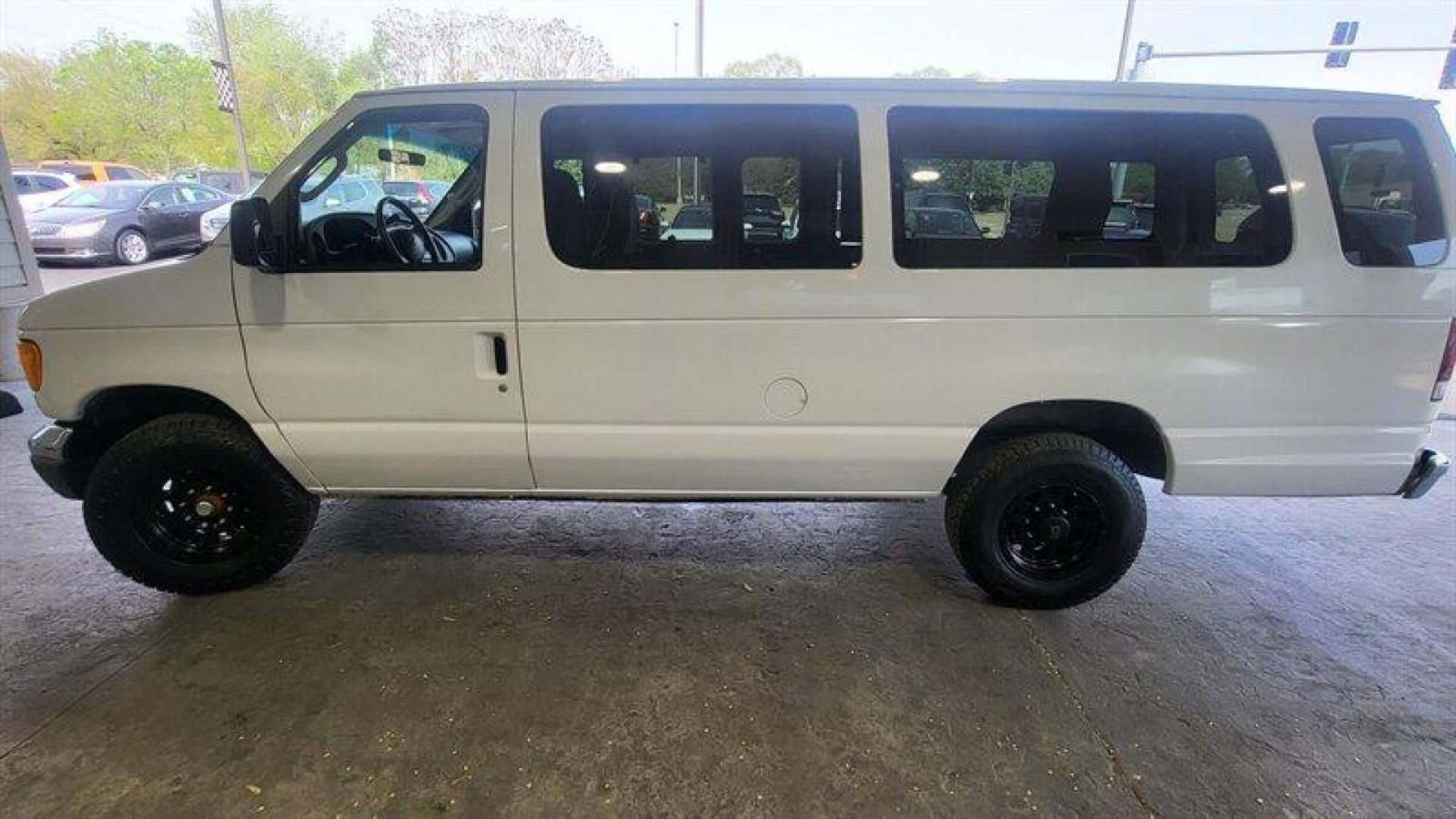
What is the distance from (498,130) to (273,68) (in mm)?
30875

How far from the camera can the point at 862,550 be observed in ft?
11.8

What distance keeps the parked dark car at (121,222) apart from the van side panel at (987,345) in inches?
475

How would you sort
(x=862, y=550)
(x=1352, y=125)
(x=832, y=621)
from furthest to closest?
(x=862, y=550)
(x=832, y=621)
(x=1352, y=125)

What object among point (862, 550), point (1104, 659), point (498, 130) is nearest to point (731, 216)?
point (498, 130)

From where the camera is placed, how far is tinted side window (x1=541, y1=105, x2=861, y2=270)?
2.66 m

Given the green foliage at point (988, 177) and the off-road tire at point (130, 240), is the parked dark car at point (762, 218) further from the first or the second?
the off-road tire at point (130, 240)

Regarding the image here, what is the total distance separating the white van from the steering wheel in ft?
0.13

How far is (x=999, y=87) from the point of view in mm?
2672

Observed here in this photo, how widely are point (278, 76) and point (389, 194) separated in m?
30.0

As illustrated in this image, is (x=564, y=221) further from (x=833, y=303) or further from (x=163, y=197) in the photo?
(x=163, y=197)

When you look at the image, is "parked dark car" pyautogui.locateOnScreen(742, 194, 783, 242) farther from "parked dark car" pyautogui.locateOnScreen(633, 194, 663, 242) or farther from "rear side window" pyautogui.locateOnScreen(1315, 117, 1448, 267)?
"rear side window" pyautogui.locateOnScreen(1315, 117, 1448, 267)

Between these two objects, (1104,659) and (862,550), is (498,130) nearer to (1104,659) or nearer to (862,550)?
(862,550)

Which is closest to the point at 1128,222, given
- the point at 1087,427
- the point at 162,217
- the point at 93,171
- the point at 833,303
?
the point at 1087,427

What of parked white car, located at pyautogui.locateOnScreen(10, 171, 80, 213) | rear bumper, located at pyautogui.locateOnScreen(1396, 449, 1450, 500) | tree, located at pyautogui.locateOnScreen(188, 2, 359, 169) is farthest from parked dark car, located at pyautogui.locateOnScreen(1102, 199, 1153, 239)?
tree, located at pyautogui.locateOnScreen(188, 2, 359, 169)
